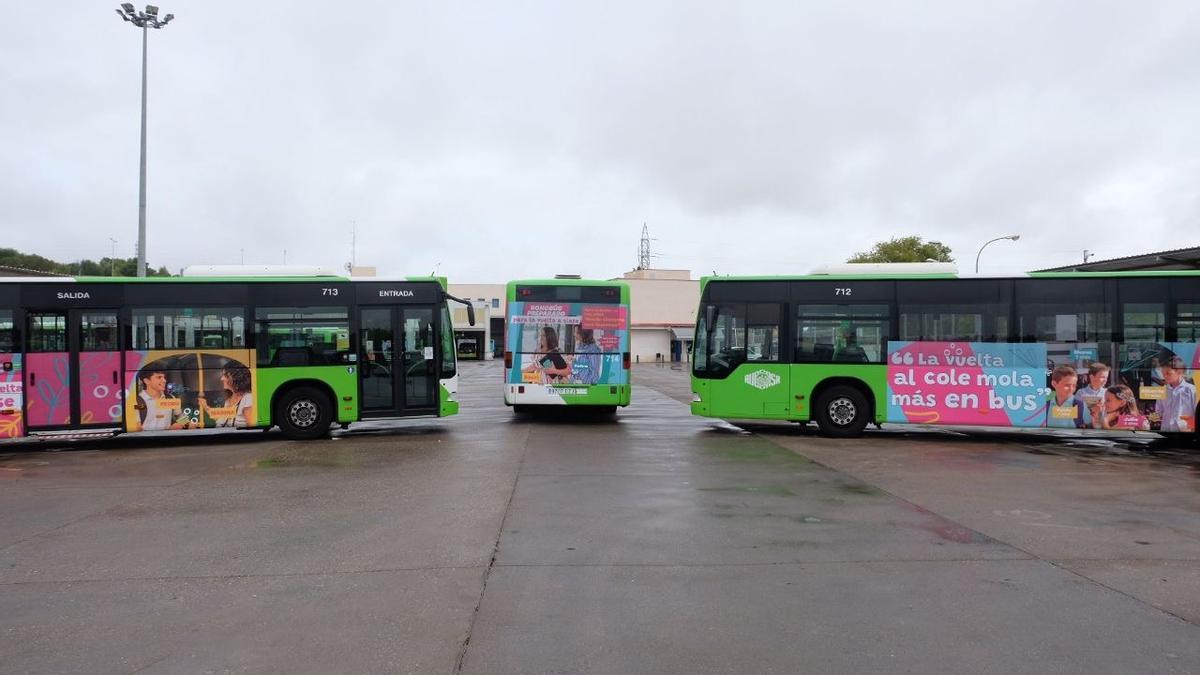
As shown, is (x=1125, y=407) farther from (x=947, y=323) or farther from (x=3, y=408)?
Answer: (x=3, y=408)

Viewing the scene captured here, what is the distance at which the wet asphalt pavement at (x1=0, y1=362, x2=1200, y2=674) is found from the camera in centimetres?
448

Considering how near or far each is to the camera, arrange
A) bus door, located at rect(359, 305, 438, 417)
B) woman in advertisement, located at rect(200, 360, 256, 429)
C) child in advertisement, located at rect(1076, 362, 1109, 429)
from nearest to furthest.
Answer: child in advertisement, located at rect(1076, 362, 1109, 429), woman in advertisement, located at rect(200, 360, 256, 429), bus door, located at rect(359, 305, 438, 417)

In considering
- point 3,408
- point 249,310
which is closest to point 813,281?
point 249,310

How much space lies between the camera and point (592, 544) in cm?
677

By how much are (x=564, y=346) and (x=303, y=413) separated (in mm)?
5249

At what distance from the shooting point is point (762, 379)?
586 inches

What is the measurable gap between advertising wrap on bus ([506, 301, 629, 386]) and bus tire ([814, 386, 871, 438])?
410 cm

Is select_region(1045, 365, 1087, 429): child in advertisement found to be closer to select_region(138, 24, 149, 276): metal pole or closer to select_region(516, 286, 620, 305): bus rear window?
select_region(516, 286, 620, 305): bus rear window

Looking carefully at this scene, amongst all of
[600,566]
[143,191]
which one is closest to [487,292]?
[143,191]

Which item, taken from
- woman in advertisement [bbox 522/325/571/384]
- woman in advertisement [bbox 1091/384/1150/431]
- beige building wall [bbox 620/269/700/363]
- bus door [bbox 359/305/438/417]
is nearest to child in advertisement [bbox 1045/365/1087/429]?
woman in advertisement [bbox 1091/384/1150/431]

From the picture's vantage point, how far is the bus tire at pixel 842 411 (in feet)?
47.9

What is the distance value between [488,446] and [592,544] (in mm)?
6660

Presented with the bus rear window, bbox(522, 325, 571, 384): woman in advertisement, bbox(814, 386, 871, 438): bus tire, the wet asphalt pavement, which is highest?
the bus rear window

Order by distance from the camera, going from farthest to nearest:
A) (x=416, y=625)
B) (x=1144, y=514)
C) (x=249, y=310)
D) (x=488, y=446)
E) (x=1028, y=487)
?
1. (x=249, y=310)
2. (x=488, y=446)
3. (x=1028, y=487)
4. (x=1144, y=514)
5. (x=416, y=625)
